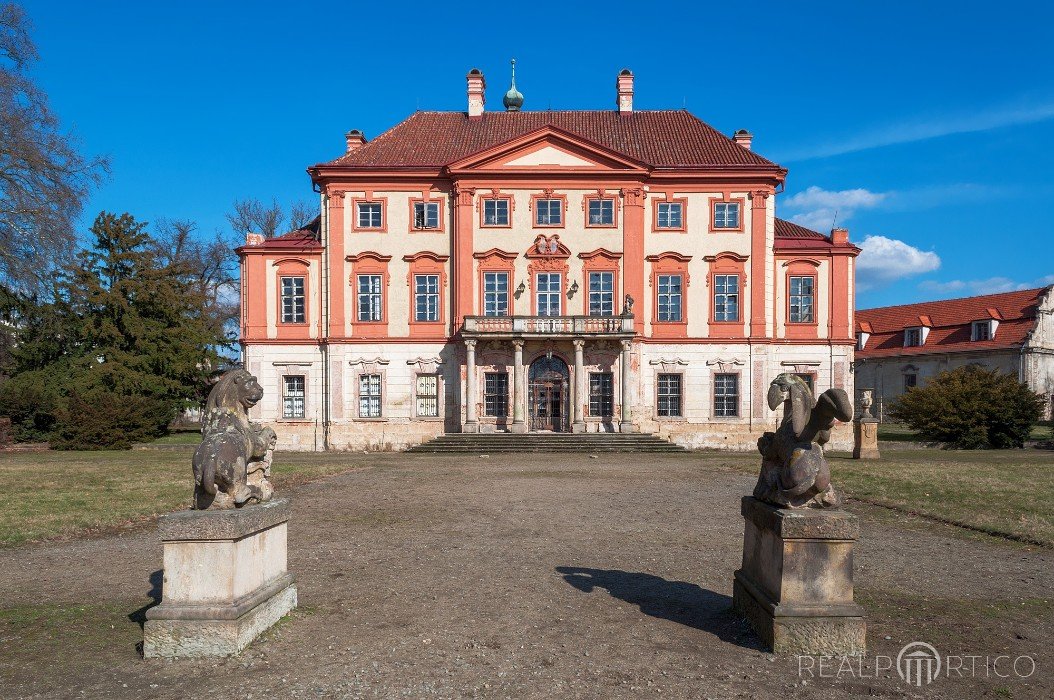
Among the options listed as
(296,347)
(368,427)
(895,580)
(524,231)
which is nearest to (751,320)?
(524,231)

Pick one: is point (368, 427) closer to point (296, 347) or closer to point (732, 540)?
point (296, 347)

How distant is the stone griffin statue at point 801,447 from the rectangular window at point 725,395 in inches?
952

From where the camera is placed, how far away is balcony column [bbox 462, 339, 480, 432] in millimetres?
27500

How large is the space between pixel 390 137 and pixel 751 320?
59.4 ft

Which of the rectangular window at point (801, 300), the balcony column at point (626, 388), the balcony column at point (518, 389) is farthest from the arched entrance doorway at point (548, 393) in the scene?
the rectangular window at point (801, 300)

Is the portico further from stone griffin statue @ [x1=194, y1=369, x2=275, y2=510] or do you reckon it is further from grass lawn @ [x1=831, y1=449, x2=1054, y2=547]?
stone griffin statue @ [x1=194, y1=369, x2=275, y2=510]

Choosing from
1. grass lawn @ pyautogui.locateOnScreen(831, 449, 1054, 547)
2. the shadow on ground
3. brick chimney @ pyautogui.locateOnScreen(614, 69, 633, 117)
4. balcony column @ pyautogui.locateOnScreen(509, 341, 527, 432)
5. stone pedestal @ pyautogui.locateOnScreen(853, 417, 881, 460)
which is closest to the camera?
the shadow on ground

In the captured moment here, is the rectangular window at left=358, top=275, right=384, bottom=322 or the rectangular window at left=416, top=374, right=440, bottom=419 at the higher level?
the rectangular window at left=358, top=275, right=384, bottom=322

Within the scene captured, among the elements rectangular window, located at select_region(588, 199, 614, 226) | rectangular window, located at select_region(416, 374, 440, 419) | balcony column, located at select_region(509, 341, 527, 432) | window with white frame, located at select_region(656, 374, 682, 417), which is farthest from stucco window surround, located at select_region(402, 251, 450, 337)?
window with white frame, located at select_region(656, 374, 682, 417)

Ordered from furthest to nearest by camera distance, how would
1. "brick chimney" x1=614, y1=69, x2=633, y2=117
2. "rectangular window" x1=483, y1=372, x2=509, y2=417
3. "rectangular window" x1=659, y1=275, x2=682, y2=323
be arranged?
"brick chimney" x1=614, y1=69, x2=633, y2=117 → "rectangular window" x1=659, y1=275, x2=682, y2=323 → "rectangular window" x1=483, y1=372, x2=509, y2=417

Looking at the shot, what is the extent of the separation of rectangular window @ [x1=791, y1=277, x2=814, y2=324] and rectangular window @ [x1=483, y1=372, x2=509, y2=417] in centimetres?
1266

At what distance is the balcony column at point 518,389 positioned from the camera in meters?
27.4

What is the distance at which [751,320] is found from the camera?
2872cm

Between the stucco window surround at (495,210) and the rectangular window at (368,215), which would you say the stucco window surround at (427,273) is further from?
the stucco window surround at (495,210)
